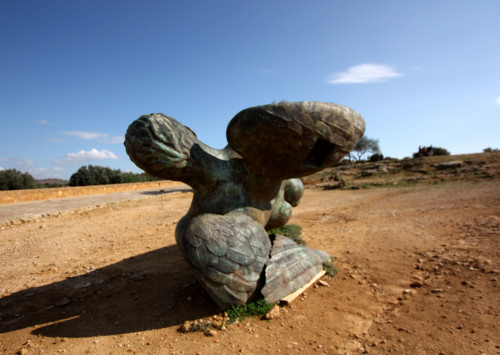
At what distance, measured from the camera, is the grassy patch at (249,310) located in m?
2.41

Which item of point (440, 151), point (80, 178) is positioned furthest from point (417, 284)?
point (440, 151)

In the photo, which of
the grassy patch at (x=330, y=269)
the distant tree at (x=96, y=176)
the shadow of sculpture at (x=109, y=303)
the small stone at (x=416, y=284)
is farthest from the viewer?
the distant tree at (x=96, y=176)

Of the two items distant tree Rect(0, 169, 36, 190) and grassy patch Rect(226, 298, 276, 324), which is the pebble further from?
distant tree Rect(0, 169, 36, 190)

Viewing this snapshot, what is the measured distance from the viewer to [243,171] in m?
2.89

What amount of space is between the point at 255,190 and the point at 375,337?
5.46ft

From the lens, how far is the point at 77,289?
11.4 feet

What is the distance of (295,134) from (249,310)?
1.64 meters

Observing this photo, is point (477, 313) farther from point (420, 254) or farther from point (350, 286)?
point (420, 254)

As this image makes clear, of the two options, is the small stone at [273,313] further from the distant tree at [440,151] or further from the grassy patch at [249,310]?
the distant tree at [440,151]

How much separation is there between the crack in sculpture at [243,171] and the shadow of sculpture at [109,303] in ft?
1.96

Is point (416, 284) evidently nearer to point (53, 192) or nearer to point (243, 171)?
point (243, 171)

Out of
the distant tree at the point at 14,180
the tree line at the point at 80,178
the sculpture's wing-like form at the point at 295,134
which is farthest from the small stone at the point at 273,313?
the distant tree at the point at 14,180

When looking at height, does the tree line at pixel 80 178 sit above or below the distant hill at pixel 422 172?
above

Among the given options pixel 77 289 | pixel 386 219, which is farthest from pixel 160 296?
pixel 386 219
